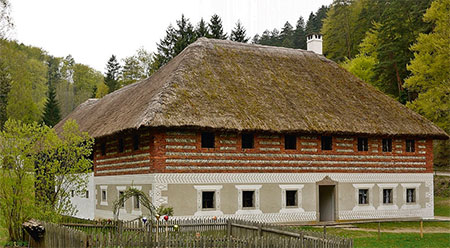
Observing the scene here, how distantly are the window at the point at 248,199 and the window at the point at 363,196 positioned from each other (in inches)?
227

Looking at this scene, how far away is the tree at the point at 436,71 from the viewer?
106 ft

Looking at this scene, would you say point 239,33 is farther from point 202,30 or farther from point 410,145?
point 410,145

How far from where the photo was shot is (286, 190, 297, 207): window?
2316cm

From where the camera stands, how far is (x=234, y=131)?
69.1ft

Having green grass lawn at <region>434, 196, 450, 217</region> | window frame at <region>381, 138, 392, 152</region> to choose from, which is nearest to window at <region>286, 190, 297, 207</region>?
window frame at <region>381, 138, 392, 152</region>

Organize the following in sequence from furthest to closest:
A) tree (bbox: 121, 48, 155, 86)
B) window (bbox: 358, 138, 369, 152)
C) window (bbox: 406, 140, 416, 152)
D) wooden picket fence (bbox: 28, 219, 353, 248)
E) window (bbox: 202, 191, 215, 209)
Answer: tree (bbox: 121, 48, 155, 86) < window (bbox: 406, 140, 416, 152) < window (bbox: 358, 138, 369, 152) < window (bbox: 202, 191, 215, 209) < wooden picket fence (bbox: 28, 219, 353, 248)

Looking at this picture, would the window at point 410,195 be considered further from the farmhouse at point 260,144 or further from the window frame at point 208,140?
the window frame at point 208,140

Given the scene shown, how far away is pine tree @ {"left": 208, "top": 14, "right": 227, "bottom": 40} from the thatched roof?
30776 mm

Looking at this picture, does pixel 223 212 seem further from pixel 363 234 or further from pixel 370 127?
pixel 370 127

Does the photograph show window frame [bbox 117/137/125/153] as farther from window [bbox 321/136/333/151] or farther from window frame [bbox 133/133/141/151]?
window [bbox 321/136/333/151]

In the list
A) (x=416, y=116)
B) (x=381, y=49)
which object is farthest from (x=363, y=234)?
(x=381, y=49)

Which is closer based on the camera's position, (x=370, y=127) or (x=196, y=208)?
(x=196, y=208)

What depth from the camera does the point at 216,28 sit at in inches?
2357

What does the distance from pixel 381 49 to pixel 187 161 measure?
94.4 feet
